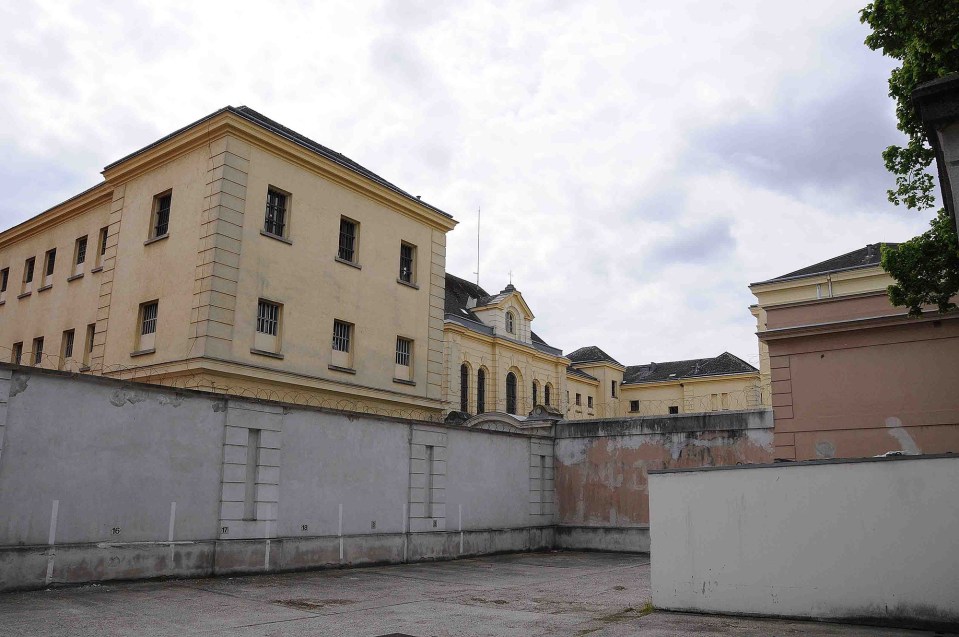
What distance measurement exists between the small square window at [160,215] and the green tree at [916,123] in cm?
1884

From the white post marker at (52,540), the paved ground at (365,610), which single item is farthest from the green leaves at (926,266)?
the white post marker at (52,540)

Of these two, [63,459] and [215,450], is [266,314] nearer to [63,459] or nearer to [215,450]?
[215,450]

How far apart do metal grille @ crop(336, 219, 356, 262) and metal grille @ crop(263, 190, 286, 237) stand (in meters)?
2.14

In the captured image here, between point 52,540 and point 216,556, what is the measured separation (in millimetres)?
2993

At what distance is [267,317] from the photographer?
71.1 feet

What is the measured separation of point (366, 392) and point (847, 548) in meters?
16.1

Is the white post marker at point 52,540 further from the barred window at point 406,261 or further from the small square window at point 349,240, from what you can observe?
the barred window at point 406,261

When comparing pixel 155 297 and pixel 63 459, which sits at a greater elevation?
pixel 155 297

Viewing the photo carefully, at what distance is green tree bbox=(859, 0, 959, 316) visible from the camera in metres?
11.2

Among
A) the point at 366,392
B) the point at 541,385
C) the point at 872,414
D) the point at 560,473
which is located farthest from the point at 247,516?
the point at 541,385

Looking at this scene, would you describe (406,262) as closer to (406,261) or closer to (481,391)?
(406,261)

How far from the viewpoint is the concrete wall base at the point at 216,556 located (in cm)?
1164

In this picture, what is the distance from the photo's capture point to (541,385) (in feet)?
167

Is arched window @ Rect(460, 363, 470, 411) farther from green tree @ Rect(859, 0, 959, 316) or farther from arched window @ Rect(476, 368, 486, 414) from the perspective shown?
green tree @ Rect(859, 0, 959, 316)
